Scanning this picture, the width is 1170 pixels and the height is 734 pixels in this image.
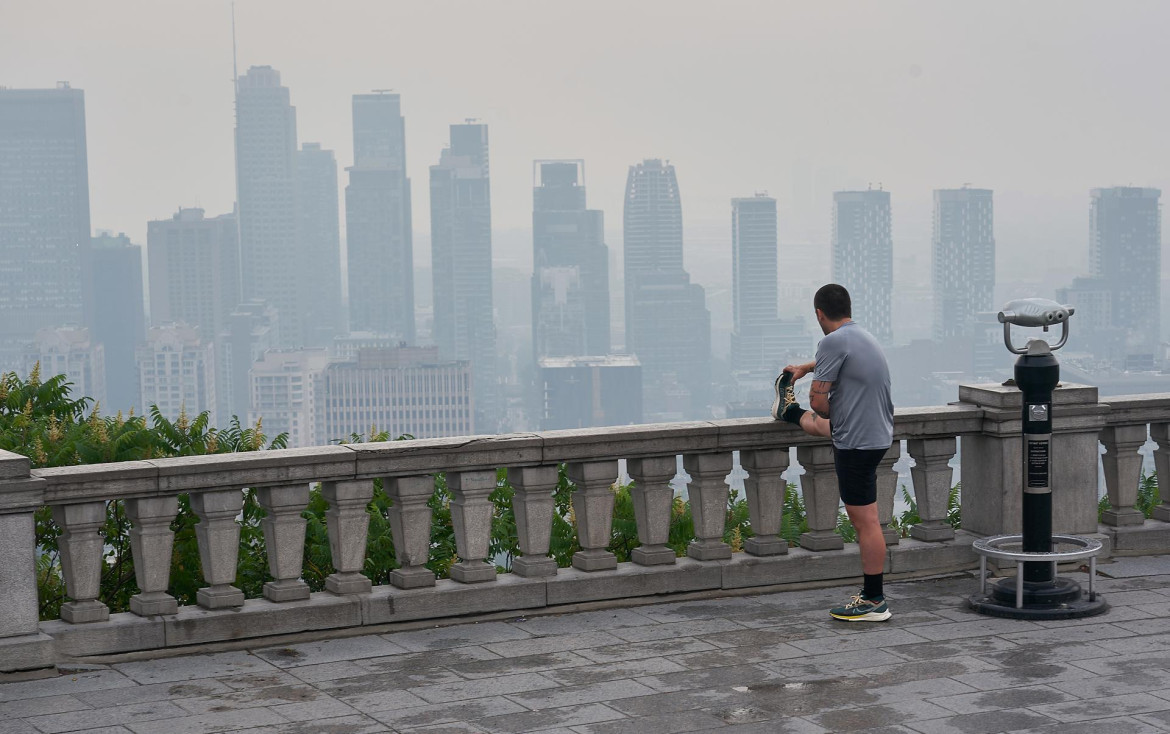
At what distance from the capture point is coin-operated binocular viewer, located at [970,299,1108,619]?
6973 mm

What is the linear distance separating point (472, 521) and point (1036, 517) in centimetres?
282

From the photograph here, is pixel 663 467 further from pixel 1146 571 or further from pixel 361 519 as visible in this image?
pixel 1146 571

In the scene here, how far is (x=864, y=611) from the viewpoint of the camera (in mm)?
6859

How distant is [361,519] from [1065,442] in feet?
13.0

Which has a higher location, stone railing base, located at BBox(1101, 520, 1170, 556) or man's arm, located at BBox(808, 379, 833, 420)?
man's arm, located at BBox(808, 379, 833, 420)

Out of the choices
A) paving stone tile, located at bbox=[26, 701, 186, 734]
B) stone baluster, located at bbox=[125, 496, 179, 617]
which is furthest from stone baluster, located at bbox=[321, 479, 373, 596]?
paving stone tile, located at bbox=[26, 701, 186, 734]

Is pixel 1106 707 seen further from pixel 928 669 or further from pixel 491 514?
pixel 491 514

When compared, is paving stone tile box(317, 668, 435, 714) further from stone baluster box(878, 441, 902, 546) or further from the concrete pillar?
the concrete pillar

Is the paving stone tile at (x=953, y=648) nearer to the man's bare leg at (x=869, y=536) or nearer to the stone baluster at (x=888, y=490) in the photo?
the man's bare leg at (x=869, y=536)

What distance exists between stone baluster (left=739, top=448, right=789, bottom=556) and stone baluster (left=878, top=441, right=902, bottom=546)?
0.66 m

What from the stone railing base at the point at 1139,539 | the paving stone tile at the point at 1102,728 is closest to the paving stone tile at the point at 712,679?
the paving stone tile at the point at 1102,728

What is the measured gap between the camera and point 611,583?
7.32 metres

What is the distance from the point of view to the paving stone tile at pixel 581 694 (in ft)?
18.2

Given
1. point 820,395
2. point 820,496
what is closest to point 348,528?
point 820,395
